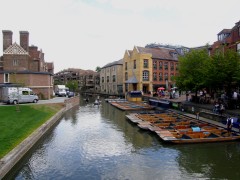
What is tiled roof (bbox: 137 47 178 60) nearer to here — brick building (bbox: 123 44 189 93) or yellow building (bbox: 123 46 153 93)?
brick building (bbox: 123 44 189 93)

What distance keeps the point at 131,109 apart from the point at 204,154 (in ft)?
79.5

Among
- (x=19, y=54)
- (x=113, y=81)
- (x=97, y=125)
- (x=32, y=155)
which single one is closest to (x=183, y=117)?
(x=97, y=125)

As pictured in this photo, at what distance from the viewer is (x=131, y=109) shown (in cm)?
3994

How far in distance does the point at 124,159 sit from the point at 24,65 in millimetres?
38121

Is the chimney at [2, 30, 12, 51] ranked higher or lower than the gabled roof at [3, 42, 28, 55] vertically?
higher

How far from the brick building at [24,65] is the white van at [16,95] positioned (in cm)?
486

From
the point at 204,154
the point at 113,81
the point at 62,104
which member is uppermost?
the point at 113,81

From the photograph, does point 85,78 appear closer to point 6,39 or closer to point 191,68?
point 6,39

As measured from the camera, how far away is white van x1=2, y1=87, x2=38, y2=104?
33.4 m

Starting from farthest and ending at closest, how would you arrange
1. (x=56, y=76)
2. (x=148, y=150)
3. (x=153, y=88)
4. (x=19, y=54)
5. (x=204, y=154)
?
1. (x=56, y=76)
2. (x=153, y=88)
3. (x=19, y=54)
4. (x=148, y=150)
5. (x=204, y=154)

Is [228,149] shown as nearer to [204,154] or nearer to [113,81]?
[204,154]

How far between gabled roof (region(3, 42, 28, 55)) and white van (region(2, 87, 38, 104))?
45.1ft

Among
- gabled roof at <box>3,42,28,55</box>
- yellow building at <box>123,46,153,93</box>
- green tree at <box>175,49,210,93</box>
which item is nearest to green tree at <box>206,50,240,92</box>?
green tree at <box>175,49,210,93</box>

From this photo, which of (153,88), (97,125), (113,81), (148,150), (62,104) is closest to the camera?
(148,150)
